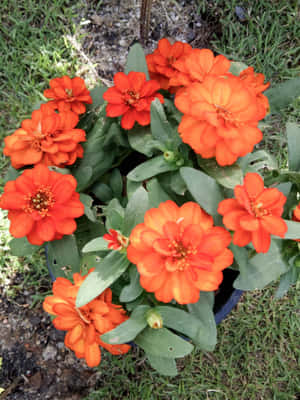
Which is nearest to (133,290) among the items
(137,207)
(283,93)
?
(137,207)

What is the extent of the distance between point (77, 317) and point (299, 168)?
0.66 meters

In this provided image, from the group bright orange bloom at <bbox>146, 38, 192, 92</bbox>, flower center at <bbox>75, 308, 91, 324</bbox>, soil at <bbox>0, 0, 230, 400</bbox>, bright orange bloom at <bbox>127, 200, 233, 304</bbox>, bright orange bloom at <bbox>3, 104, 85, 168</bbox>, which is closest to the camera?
bright orange bloom at <bbox>127, 200, 233, 304</bbox>

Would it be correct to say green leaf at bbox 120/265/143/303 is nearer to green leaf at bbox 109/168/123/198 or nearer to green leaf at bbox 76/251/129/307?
green leaf at bbox 76/251/129/307

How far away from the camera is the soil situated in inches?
58.2

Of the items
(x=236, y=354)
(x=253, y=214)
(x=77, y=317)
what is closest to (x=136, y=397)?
(x=236, y=354)

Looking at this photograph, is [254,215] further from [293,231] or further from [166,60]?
[166,60]

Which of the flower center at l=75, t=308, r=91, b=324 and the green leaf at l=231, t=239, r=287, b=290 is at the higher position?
the green leaf at l=231, t=239, r=287, b=290

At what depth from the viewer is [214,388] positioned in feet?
4.87

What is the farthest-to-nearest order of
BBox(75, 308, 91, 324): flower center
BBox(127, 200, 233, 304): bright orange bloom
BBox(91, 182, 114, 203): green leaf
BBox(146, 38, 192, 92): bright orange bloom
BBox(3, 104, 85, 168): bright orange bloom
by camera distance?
1. BBox(91, 182, 114, 203): green leaf
2. BBox(146, 38, 192, 92): bright orange bloom
3. BBox(3, 104, 85, 168): bright orange bloom
4. BBox(75, 308, 91, 324): flower center
5. BBox(127, 200, 233, 304): bright orange bloom

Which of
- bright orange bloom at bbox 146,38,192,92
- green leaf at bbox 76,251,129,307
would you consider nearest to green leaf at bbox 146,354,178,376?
green leaf at bbox 76,251,129,307

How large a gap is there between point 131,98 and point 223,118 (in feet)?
0.90

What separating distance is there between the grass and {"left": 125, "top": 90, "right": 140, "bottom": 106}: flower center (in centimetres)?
85

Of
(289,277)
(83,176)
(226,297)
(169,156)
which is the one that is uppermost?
(169,156)

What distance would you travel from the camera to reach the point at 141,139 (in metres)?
1.00
